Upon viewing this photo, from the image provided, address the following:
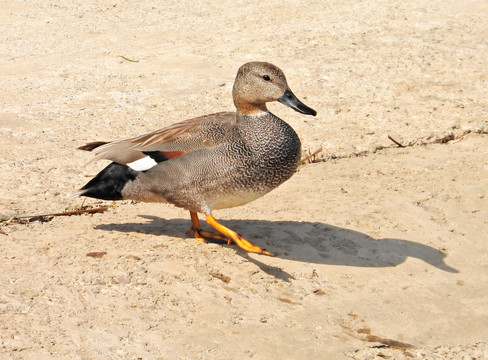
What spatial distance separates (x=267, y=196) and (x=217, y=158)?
1230 mm

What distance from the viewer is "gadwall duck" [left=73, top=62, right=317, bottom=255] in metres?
4.77

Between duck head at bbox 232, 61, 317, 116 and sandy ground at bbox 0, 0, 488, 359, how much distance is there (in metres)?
0.91

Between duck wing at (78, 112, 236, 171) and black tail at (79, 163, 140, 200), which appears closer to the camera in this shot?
duck wing at (78, 112, 236, 171)

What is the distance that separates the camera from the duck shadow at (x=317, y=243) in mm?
5023

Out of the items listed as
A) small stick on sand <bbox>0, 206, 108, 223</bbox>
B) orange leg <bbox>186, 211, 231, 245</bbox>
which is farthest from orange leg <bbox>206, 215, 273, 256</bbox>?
small stick on sand <bbox>0, 206, 108, 223</bbox>

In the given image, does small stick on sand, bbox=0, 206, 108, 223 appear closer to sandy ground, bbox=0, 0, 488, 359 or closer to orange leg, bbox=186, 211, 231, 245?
sandy ground, bbox=0, 0, 488, 359

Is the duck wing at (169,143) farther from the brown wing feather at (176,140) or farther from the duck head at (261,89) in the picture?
the duck head at (261,89)

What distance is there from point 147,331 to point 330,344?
100 centimetres

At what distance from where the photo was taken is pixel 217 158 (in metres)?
4.80

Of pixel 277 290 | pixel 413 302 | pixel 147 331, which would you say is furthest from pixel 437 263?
pixel 147 331

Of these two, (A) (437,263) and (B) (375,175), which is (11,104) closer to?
(B) (375,175)

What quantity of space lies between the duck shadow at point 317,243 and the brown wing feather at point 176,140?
0.58 meters

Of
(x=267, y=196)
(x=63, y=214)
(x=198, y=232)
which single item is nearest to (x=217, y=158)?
(x=198, y=232)

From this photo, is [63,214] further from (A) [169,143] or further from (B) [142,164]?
(A) [169,143]
